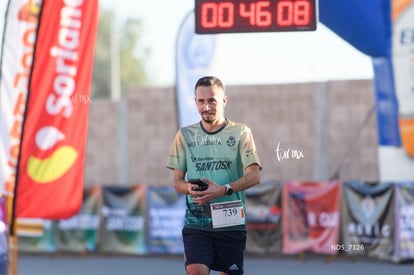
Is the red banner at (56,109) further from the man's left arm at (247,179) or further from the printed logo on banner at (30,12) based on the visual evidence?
the man's left arm at (247,179)

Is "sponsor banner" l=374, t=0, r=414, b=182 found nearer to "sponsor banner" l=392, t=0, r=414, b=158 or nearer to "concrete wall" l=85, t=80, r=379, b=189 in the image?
"sponsor banner" l=392, t=0, r=414, b=158

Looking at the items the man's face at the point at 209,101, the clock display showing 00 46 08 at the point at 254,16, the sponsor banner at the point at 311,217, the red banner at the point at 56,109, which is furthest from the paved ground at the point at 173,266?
the man's face at the point at 209,101

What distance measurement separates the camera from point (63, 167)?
9.77m

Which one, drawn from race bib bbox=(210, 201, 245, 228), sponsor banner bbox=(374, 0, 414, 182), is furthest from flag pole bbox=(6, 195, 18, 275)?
sponsor banner bbox=(374, 0, 414, 182)

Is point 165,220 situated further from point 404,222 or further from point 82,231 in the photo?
point 404,222

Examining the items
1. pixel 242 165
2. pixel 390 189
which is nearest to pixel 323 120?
pixel 390 189

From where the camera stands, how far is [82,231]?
67.9 ft

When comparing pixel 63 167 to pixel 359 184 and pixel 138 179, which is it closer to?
pixel 359 184

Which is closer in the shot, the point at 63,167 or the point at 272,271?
the point at 63,167

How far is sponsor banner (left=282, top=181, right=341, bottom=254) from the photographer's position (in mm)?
18031

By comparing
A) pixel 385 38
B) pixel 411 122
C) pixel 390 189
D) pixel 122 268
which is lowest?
pixel 122 268

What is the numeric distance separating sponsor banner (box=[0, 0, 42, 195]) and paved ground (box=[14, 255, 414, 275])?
687cm

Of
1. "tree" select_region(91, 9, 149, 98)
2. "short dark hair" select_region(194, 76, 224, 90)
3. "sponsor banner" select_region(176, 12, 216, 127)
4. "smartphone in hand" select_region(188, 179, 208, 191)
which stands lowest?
"smartphone in hand" select_region(188, 179, 208, 191)

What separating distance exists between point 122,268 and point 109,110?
47.1 feet
